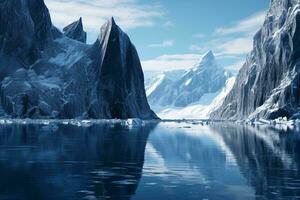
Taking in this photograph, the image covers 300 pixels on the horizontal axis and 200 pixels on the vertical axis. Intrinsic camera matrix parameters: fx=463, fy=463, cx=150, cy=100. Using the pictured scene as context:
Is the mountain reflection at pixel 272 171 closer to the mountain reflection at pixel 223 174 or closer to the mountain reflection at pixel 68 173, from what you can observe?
the mountain reflection at pixel 223 174

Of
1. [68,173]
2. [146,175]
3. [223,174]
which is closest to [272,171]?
[223,174]

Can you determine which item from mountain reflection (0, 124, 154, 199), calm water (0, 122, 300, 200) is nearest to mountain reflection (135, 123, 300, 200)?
calm water (0, 122, 300, 200)

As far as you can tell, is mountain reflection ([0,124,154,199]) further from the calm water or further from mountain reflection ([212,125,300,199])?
mountain reflection ([212,125,300,199])

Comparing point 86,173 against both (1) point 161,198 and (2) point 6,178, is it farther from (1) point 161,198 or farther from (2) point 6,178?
(1) point 161,198

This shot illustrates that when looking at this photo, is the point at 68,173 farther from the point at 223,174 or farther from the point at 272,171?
the point at 272,171

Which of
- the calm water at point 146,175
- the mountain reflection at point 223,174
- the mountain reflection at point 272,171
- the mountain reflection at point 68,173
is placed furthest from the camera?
the mountain reflection at point 272,171

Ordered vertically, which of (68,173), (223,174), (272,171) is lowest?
(223,174)

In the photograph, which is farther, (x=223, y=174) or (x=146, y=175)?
(x=223, y=174)

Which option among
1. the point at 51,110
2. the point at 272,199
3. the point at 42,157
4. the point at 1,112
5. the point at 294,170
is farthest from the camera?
the point at 51,110

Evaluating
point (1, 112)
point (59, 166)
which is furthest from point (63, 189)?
point (1, 112)

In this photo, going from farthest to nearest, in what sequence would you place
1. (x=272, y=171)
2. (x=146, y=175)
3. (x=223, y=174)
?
(x=272, y=171), (x=223, y=174), (x=146, y=175)

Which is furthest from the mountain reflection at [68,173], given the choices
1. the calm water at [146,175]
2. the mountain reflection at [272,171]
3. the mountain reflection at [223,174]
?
the mountain reflection at [272,171]
